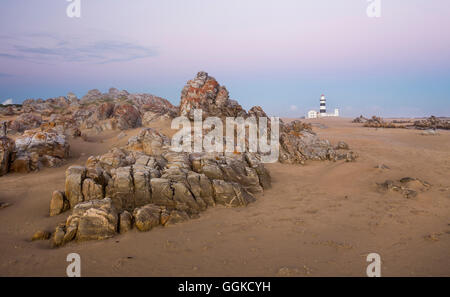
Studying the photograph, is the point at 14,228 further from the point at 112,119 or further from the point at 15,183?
the point at 112,119

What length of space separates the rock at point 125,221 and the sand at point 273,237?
166 mm

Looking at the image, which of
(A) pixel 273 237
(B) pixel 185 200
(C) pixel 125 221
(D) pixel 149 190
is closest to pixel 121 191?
(D) pixel 149 190

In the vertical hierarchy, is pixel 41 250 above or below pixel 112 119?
below

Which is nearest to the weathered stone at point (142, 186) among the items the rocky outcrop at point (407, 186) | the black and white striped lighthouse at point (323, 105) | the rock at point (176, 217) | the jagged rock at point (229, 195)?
the rock at point (176, 217)

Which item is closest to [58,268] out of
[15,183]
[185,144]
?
[15,183]

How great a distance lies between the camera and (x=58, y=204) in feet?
20.9

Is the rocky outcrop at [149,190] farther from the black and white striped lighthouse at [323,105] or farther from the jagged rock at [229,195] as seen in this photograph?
the black and white striped lighthouse at [323,105]

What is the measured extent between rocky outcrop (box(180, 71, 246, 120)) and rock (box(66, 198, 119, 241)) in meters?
8.81

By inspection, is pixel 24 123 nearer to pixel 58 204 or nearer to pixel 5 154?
pixel 5 154
